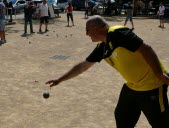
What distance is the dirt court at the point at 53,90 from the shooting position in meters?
6.43

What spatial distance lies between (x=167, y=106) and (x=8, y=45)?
12.0 metres

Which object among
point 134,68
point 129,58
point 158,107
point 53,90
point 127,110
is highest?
point 129,58

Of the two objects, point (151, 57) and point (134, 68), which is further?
point (134, 68)

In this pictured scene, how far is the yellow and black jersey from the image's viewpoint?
3592mm

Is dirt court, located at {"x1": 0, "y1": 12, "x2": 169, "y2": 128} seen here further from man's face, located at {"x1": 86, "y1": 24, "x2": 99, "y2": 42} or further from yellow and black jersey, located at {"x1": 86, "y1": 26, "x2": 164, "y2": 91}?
man's face, located at {"x1": 86, "y1": 24, "x2": 99, "y2": 42}

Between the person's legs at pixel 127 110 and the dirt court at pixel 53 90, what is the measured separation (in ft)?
6.26

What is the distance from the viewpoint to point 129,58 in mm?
3729

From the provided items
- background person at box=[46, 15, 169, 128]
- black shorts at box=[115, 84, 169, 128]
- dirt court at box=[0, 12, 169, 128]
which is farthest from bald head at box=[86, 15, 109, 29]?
dirt court at box=[0, 12, 169, 128]

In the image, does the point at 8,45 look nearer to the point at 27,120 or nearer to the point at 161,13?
the point at 27,120

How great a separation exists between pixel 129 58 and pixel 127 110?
2.58 ft

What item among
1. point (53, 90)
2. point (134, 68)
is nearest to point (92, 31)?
point (134, 68)

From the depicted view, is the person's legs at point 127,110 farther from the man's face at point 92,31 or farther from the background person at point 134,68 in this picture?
the man's face at point 92,31

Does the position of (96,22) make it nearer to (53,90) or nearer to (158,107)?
(158,107)

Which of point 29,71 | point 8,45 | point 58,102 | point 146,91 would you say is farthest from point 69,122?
point 8,45
